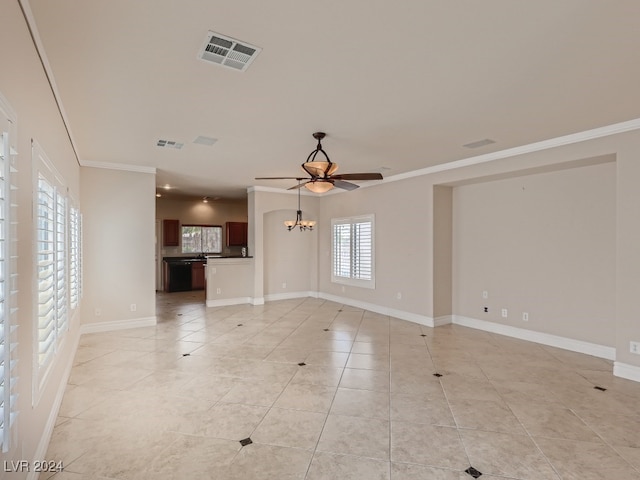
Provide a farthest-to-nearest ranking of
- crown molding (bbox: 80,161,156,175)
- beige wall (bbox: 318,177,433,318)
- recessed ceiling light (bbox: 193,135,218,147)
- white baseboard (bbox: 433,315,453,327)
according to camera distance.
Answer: beige wall (bbox: 318,177,433,318), white baseboard (bbox: 433,315,453,327), crown molding (bbox: 80,161,156,175), recessed ceiling light (bbox: 193,135,218,147)

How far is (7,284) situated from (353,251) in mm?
6841

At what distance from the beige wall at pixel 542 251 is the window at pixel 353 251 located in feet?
6.17

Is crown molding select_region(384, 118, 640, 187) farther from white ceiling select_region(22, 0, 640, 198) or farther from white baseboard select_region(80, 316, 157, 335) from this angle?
white baseboard select_region(80, 316, 157, 335)

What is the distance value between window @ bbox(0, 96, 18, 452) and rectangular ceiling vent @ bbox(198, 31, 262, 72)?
49.3 inches

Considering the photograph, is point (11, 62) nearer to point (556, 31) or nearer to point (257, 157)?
point (556, 31)

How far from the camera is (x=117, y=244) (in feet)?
19.1

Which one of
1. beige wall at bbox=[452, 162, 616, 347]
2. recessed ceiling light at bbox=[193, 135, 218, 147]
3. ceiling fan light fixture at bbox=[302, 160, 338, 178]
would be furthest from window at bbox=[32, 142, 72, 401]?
beige wall at bbox=[452, 162, 616, 347]

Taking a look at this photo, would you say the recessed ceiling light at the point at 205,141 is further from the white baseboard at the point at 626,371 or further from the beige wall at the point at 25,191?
the white baseboard at the point at 626,371

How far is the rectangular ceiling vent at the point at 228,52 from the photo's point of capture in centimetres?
228

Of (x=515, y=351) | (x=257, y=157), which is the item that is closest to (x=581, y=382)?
(x=515, y=351)

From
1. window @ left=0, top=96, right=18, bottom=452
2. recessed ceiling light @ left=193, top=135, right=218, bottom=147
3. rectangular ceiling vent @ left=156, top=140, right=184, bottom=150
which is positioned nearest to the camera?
window @ left=0, top=96, right=18, bottom=452

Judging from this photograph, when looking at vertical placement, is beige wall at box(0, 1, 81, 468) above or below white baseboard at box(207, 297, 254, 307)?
above

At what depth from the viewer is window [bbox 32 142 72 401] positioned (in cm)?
234

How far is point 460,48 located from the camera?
7.79ft
